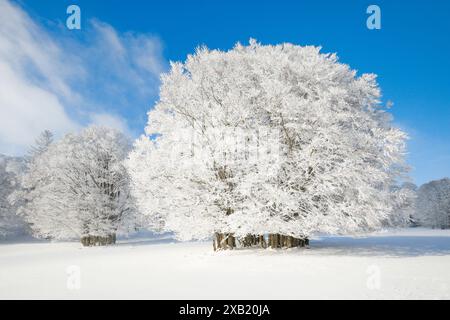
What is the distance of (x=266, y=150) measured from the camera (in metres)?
18.4

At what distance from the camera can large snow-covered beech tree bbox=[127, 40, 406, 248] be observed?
17.6 meters

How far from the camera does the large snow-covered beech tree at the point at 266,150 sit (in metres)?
17.6

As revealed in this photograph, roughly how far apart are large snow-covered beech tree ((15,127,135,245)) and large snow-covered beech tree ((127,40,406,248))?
14.5m

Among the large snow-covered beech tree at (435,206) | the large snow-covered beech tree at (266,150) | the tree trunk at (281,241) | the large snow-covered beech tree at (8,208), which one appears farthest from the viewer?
the large snow-covered beech tree at (435,206)

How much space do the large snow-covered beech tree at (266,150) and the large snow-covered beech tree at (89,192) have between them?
1446 centimetres

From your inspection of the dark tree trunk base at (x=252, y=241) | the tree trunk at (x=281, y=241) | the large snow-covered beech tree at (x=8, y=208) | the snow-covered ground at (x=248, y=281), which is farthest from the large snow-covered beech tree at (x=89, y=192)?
the snow-covered ground at (x=248, y=281)

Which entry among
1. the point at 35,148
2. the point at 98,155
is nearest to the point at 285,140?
the point at 98,155

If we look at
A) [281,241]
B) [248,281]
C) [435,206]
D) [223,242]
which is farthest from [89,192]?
[435,206]

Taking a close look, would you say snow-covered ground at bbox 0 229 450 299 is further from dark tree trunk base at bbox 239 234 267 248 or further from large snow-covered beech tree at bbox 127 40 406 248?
dark tree trunk base at bbox 239 234 267 248

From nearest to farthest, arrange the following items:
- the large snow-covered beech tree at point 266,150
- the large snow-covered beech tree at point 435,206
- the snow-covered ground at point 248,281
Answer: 1. the snow-covered ground at point 248,281
2. the large snow-covered beech tree at point 266,150
3. the large snow-covered beech tree at point 435,206

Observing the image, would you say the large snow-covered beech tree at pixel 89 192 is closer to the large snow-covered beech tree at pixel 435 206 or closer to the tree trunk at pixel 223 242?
the tree trunk at pixel 223 242

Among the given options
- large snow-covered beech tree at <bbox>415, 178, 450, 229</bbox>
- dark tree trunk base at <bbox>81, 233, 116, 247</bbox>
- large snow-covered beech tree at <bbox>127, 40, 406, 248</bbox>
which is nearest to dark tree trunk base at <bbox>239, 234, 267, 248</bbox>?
large snow-covered beech tree at <bbox>127, 40, 406, 248</bbox>

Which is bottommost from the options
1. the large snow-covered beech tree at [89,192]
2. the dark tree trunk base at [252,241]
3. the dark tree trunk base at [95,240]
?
the dark tree trunk base at [95,240]

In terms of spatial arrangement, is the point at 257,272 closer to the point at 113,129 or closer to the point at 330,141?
the point at 330,141
